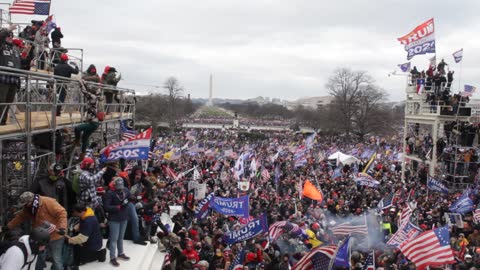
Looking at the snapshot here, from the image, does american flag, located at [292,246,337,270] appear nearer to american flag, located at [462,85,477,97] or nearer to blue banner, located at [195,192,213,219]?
blue banner, located at [195,192,213,219]

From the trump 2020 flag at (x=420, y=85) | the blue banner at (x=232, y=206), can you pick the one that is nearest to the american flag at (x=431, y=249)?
the blue banner at (x=232, y=206)

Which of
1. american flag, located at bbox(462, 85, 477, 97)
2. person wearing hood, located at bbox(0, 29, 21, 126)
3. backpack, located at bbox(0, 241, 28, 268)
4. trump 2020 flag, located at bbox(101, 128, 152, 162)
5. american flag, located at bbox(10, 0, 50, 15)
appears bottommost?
backpack, located at bbox(0, 241, 28, 268)

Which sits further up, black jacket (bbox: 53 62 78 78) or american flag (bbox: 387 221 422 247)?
black jacket (bbox: 53 62 78 78)

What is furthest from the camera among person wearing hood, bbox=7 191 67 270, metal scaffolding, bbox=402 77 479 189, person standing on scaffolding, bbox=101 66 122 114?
metal scaffolding, bbox=402 77 479 189

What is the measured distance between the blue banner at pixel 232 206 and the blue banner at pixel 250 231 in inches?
74.4

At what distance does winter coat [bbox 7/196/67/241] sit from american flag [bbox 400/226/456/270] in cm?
697

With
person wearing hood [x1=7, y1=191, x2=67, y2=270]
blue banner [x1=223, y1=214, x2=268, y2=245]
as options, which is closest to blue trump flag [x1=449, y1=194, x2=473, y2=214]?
blue banner [x1=223, y1=214, x2=268, y2=245]

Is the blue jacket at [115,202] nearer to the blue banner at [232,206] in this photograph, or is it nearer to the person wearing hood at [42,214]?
the person wearing hood at [42,214]

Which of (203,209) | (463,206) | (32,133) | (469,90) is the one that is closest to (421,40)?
(469,90)

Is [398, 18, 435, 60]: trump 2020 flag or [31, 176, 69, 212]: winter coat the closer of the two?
[31, 176, 69, 212]: winter coat

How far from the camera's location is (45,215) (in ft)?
20.4

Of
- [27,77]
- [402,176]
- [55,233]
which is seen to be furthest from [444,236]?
[402,176]

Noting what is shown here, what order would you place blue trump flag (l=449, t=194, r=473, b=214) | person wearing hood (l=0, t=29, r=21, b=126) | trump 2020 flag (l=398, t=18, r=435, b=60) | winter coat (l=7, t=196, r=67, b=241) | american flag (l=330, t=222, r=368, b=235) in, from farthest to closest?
trump 2020 flag (l=398, t=18, r=435, b=60) < blue trump flag (l=449, t=194, r=473, b=214) < american flag (l=330, t=222, r=368, b=235) < person wearing hood (l=0, t=29, r=21, b=126) < winter coat (l=7, t=196, r=67, b=241)

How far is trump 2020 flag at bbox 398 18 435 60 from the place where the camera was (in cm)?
2447
